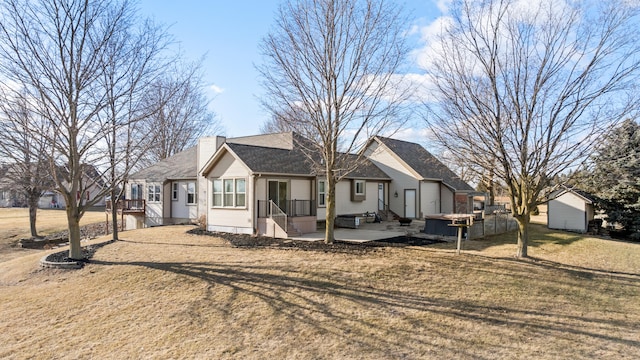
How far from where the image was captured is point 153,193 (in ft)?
82.9

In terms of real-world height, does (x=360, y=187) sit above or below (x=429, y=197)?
above

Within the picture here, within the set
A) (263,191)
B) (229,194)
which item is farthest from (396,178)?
(229,194)

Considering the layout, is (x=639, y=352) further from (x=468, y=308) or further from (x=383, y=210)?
(x=383, y=210)

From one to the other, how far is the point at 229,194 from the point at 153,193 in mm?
9811

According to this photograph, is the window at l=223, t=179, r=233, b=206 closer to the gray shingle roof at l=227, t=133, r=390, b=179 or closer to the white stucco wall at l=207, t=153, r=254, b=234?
the white stucco wall at l=207, t=153, r=254, b=234

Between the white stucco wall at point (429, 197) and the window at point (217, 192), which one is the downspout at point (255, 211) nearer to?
the window at point (217, 192)

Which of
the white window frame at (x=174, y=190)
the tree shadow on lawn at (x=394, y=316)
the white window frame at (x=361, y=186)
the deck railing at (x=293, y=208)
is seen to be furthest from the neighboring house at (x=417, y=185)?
the tree shadow on lawn at (x=394, y=316)

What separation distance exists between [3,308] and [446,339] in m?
9.75

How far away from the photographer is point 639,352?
634 cm

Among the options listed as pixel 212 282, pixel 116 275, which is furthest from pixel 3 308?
pixel 212 282

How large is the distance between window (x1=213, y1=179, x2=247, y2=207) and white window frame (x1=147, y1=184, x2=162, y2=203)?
26.8 feet

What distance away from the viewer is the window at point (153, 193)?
25.0 meters

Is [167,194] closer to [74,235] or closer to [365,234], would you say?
[74,235]

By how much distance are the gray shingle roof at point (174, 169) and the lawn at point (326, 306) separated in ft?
38.2
